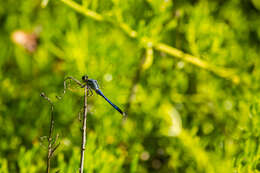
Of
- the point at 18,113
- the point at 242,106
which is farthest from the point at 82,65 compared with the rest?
the point at 242,106

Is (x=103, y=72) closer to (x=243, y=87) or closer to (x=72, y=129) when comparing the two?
(x=72, y=129)

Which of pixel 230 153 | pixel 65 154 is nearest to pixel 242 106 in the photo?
pixel 230 153

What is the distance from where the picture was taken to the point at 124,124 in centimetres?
55

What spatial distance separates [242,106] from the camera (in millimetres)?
471

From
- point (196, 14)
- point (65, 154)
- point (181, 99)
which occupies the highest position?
point (196, 14)

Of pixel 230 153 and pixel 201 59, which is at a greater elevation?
pixel 201 59

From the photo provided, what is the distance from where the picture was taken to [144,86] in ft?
2.01

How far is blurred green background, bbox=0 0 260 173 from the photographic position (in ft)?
1.68

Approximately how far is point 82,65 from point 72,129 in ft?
0.43

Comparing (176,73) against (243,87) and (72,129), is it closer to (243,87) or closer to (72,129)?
(243,87)

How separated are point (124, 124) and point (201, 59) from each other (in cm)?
21

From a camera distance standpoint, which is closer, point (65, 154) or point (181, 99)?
point (65, 154)

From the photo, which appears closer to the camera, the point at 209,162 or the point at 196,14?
the point at 209,162

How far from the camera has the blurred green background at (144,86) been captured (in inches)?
20.1
